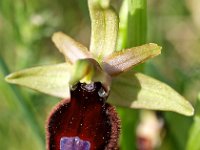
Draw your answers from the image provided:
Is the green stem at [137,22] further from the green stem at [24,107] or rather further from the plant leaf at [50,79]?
the green stem at [24,107]

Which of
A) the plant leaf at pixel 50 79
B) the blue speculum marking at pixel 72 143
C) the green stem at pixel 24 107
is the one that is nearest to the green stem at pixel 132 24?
the plant leaf at pixel 50 79

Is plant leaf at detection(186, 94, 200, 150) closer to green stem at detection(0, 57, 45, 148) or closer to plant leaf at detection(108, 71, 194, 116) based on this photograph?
plant leaf at detection(108, 71, 194, 116)

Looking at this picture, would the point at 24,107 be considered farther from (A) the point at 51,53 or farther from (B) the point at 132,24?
(A) the point at 51,53

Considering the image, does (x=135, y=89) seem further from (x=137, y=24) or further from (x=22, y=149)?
(x=22, y=149)

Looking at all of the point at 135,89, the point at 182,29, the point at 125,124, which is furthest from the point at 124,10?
the point at 182,29

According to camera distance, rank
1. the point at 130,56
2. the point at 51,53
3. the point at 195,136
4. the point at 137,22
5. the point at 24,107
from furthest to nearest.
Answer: the point at 51,53 → the point at 24,107 → the point at 195,136 → the point at 137,22 → the point at 130,56

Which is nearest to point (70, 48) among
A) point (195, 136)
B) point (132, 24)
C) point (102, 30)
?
point (102, 30)

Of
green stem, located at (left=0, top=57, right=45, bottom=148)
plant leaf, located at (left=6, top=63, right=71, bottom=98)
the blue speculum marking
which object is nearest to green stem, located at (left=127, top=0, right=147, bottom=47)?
plant leaf, located at (left=6, top=63, right=71, bottom=98)
